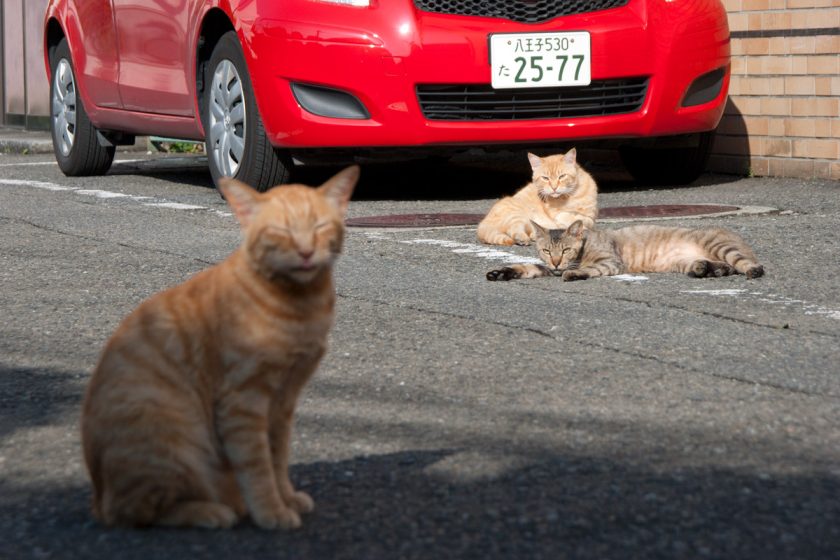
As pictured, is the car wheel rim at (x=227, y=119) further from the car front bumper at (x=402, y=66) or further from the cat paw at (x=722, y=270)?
the cat paw at (x=722, y=270)

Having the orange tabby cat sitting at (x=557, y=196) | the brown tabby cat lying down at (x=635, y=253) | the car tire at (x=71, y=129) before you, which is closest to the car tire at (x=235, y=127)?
the orange tabby cat sitting at (x=557, y=196)

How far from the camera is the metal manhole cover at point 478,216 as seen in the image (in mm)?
7637

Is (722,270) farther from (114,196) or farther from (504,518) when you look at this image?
(114,196)

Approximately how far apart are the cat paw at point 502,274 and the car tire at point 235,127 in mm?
2719

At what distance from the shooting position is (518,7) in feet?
27.2

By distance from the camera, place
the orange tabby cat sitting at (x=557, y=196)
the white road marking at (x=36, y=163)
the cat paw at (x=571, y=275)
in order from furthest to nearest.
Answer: the white road marking at (x=36, y=163) → the orange tabby cat sitting at (x=557, y=196) → the cat paw at (x=571, y=275)

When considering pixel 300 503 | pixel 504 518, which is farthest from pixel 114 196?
pixel 504 518

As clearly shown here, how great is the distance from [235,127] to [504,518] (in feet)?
19.8

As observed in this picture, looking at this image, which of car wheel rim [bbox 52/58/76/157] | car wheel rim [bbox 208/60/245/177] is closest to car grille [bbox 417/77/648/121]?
car wheel rim [bbox 208/60/245/177]

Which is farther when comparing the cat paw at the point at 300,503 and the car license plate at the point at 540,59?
the car license plate at the point at 540,59

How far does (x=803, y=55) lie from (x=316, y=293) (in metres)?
7.61

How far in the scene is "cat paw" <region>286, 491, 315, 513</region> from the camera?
2986mm

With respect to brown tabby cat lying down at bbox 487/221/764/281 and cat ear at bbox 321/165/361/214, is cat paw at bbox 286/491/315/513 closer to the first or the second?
cat ear at bbox 321/165/361/214

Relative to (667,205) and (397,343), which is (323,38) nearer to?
(667,205)
